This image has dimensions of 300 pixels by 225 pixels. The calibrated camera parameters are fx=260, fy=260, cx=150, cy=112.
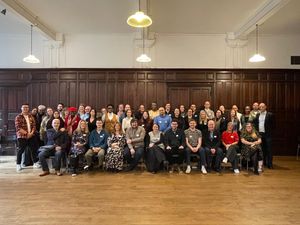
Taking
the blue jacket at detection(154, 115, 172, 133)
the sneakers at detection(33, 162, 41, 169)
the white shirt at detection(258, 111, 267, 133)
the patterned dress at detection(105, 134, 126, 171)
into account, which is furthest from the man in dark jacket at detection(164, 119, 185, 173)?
the sneakers at detection(33, 162, 41, 169)

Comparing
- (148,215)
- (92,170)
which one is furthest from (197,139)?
(148,215)

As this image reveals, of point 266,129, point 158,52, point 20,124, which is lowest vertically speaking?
point 266,129

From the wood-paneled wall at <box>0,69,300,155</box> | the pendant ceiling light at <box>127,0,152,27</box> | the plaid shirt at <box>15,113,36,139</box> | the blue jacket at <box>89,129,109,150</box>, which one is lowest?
the blue jacket at <box>89,129,109,150</box>

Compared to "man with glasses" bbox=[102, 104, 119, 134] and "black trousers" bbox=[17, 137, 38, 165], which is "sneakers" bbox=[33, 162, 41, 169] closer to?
"black trousers" bbox=[17, 137, 38, 165]

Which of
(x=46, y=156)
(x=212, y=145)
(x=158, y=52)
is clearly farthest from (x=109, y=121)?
(x=158, y=52)

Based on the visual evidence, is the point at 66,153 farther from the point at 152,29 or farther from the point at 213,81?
the point at 213,81

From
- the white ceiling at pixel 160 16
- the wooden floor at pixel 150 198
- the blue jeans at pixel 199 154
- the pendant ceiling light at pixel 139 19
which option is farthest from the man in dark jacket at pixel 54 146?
the pendant ceiling light at pixel 139 19

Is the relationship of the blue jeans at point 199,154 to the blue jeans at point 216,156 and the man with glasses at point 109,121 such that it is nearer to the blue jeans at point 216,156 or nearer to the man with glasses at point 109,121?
the blue jeans at point 216,156

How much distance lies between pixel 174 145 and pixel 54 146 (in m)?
2.69

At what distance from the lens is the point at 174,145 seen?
5.89m

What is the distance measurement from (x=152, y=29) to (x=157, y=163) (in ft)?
14.4

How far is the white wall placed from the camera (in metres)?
8.52

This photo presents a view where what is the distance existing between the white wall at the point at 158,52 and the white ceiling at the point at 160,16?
310 mm

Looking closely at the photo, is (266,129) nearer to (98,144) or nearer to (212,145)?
(212,145)
